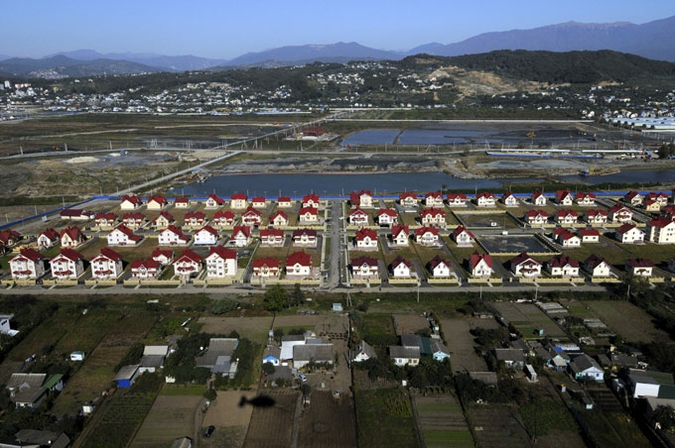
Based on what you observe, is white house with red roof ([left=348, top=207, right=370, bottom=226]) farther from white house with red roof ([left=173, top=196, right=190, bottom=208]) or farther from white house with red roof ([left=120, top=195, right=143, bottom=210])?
white house with red roof ([left=120, top=195, right=143, bottom=210])

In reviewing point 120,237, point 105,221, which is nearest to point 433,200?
point 120,237

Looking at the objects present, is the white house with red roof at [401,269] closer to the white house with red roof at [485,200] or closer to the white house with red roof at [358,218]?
the white house with red roof at [358,218]

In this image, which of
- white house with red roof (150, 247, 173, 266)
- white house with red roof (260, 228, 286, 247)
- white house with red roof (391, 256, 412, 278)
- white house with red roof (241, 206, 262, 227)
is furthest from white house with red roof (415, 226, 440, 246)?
white house with red roof (150, 247, 173, 266)

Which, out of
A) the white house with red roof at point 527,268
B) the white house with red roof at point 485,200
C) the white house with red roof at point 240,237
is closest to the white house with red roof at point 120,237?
the white house with red roof at point 240,237

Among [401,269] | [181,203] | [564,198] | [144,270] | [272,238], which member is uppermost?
[564,198]

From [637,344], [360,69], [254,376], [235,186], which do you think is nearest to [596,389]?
[637,344]

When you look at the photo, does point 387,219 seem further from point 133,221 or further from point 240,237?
point 133,221

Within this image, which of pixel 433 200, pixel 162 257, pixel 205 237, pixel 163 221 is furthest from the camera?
pixel 433 200
